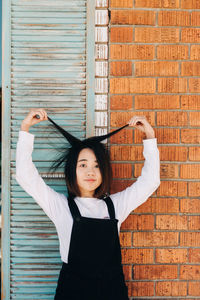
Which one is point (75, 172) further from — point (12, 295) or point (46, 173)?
point (12, 295)

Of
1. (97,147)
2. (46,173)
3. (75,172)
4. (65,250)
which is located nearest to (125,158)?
(97,147)

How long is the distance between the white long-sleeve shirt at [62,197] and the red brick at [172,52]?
0.74 m

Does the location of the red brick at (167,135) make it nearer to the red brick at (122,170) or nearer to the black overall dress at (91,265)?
the red brick at (122,170)

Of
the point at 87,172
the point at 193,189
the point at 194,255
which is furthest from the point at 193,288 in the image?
the point at 87,172

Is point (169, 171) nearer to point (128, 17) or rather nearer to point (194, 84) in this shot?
point (194, 84)

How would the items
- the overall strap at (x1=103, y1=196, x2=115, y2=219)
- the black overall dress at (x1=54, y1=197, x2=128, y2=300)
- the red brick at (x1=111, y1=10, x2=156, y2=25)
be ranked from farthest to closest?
the red brick at (x1=111, y1=10, x2=156, y2=25) < the overall strap at (x1=103, y1=196, x2=115, y2=219) < the black overall dress at (x1=54, y1=197, x2=128, y2=300)

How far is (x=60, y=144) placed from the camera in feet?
7.04

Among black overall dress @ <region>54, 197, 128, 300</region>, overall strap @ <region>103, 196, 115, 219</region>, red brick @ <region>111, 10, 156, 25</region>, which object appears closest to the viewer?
black overall dress @ <region>54, 197, 128, 300</region>

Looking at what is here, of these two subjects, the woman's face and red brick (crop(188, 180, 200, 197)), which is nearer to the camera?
the woman's face

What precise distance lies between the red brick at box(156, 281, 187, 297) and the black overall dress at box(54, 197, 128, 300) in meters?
0.51

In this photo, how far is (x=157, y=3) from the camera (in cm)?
213

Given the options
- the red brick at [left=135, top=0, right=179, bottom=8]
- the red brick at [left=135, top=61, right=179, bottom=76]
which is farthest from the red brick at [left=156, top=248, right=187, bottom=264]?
the red brick at [left=135, top=0, right=179, bottom=8]

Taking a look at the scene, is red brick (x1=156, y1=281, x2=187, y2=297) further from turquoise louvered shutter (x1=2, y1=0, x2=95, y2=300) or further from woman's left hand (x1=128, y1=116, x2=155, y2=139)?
woman's left hand (x1=128, y1=116, x2=155, y2=139)

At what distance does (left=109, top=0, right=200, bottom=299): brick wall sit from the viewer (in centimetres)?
213
